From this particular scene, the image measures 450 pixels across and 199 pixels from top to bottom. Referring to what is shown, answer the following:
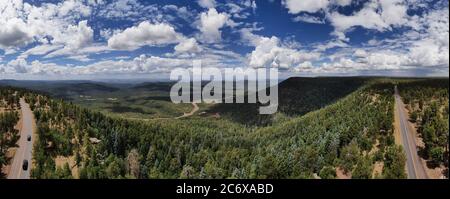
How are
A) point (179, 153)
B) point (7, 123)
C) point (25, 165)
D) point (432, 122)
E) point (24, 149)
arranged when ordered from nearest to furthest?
point (25, 165) → point (24, 149) → point (432, 122) → point (7, 123) → point (179, 153)

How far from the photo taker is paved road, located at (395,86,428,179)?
65.0 metres

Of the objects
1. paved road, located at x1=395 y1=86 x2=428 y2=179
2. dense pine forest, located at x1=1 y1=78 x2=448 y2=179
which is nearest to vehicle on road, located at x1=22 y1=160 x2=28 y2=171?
dense pine forest, located at x1=1 y1=78 x2=448 y2=179

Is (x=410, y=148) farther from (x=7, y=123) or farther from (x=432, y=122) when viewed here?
(x=7, y=123)

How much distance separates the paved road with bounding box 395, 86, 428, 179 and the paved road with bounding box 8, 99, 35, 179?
7067 cm

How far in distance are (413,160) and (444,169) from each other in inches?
277

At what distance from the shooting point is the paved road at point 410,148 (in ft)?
213

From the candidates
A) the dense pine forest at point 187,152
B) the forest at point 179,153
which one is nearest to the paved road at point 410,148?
the dense pine forest at point 187,152

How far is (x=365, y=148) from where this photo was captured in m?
80.7

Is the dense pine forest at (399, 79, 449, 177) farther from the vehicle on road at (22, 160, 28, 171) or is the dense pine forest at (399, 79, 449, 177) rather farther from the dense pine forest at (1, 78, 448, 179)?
the vehicle on road at (22, 160, 28, 171)

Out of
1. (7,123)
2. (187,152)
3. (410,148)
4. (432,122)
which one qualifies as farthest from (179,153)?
(432,122)

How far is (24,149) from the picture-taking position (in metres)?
77.6

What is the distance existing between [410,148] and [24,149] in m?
84.3
